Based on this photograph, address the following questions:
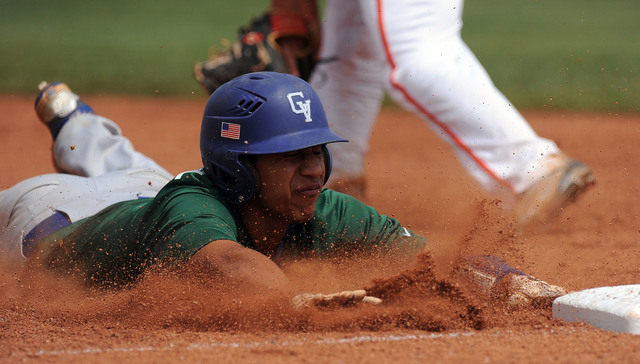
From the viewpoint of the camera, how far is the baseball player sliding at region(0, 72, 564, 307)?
2670mm

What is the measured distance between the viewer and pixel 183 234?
2.70 meters

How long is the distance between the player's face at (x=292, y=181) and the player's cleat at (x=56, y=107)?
206cm

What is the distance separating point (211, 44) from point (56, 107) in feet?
31.1

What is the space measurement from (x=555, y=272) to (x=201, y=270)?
5.19ft

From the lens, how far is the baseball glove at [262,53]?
5383mm

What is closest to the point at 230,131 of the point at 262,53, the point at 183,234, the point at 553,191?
the point at 183,234

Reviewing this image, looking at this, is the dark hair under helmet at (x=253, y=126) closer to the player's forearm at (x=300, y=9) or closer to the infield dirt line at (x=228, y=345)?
the infield dirt line at (x=228, y=345)

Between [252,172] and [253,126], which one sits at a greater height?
[253,126]

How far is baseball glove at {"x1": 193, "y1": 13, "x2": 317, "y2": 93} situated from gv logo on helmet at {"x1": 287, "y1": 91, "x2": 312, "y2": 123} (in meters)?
2.37

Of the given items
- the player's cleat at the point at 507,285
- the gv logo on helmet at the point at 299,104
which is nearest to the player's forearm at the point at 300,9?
the gv logo on helmet at the point at 299,104

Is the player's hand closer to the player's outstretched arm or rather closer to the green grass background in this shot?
the player's outstretched arm

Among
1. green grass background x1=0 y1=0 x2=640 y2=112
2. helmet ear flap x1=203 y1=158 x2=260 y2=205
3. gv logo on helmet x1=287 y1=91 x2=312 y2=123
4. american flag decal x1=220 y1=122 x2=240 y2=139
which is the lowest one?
green grass background x1=0 y1=0 x2=640 y2=112

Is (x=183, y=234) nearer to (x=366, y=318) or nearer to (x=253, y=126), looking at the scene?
(x=253, y=126)

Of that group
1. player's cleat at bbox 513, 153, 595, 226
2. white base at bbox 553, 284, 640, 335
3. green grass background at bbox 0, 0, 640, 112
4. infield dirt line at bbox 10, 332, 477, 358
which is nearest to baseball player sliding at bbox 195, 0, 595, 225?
player's cleat at bbox 513, 153, 595, 226
